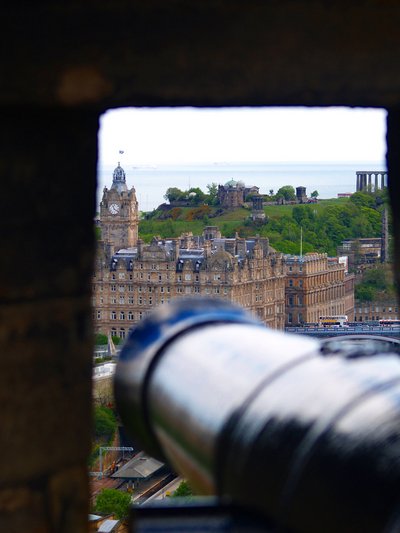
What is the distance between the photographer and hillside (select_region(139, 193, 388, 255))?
67.7 meters

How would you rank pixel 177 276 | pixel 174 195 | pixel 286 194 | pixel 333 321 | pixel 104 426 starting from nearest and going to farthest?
pixel 104 426, pixel 177 276, pixel 333 321, pixel 174 195, pixel 286 194

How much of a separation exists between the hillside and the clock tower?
263 cm

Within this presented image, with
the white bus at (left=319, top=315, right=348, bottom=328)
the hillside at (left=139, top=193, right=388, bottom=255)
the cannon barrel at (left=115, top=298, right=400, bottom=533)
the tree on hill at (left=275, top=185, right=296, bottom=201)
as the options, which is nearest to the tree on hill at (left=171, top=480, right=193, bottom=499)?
the cannon barrel at (left=115, top=298, right=400, bottom=533)

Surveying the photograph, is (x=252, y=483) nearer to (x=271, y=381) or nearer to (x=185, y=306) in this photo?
(x=271, y=381)

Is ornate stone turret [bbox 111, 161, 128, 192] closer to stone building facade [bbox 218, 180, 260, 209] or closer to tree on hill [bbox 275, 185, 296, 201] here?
stone building facade [bbox 218, 180, 260, 209]

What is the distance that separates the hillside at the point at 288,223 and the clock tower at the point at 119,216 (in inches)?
104

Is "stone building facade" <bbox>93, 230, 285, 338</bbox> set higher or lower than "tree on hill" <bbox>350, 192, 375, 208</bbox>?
lower

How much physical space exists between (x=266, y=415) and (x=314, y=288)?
61.0 metres

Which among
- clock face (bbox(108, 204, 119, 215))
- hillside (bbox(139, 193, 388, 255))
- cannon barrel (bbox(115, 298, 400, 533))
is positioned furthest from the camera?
hillside (bbox(139, 193, 388, 255))

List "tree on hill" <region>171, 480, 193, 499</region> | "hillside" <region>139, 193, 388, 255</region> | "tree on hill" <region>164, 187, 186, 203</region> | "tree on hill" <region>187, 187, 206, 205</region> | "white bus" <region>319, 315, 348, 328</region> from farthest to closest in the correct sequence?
"tree on hill" <region>187, 187, 206, 205</region>, "tree on hill" <region>164, 187, 186, 203</region>, "hillside" <region>139, 193, 388, 255</region>, "white bus" <region>319, 315, 348, 328</region>, "tree on hill" <region>171, 480, 193, 499</region>

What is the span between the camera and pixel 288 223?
68.5m

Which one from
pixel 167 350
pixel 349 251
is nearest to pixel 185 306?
pixel 167 350

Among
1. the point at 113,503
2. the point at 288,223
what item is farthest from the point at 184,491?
the point at 288,223

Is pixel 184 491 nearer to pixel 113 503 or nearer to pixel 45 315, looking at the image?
pixel 113 503
